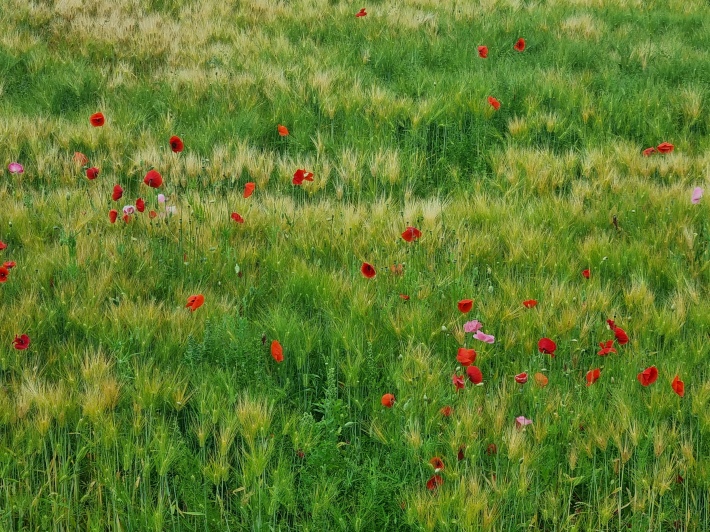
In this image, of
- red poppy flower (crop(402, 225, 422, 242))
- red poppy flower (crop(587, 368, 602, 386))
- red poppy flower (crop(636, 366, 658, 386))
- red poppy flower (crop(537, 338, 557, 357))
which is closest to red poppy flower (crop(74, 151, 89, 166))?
red poppy flower (crop(402, 225, 422, 242))

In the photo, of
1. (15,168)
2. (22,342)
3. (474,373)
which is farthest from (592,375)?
(15,168)

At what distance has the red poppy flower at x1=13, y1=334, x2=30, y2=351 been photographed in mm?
2472

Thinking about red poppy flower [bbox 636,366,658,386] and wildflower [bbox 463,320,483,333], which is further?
wildflower [bbox 463,320,483,333]

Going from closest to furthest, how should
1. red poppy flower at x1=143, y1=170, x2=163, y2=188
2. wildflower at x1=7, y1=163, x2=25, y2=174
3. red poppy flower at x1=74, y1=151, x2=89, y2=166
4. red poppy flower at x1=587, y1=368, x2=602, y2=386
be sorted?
red poppy flower at x1=587, y1=368, x2=602, y2=386 → red poppy flower at x1=143, y1=170, x2=163, y2=188 → wildflower at x1=7, y1=163, x2=25, y2=174 → red poppy flower at x1=74, y1=151, x2=89, y2=166

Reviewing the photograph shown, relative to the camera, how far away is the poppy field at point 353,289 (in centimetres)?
216

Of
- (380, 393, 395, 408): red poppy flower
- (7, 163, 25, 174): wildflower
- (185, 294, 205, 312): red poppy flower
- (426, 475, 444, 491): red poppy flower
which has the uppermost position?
(7, 163, 25, 174): wildflower

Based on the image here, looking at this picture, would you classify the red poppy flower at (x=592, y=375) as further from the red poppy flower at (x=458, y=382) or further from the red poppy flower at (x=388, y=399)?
the red poppy flower at (x=388, y=399)

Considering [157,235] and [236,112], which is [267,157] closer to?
[236,112]

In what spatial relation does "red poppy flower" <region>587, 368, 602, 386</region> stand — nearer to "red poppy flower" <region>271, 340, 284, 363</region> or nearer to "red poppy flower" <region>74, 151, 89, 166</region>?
"red poppy flower" <region>271, 340, 284, 363</region>

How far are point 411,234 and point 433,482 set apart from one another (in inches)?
47.4

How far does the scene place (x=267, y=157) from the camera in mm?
4387

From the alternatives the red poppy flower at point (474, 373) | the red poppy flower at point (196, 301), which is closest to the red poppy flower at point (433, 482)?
the red poppy flower at point (474, 373)

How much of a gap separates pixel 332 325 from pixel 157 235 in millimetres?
1119

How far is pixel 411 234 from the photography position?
308 centimetres
